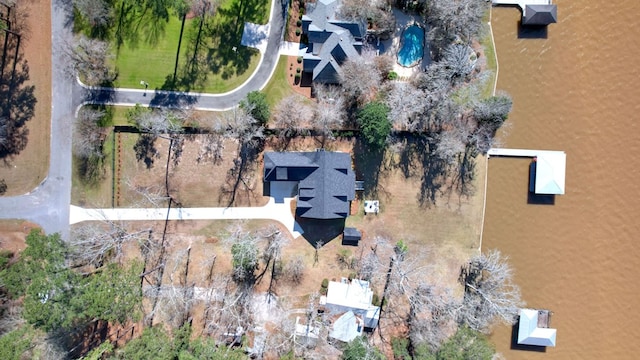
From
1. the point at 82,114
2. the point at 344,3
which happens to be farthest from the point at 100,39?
the point at 344,3

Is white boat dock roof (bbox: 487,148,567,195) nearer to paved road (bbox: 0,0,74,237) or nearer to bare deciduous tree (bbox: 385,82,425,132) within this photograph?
bare deciduous tree (bbox: 385,82,425,132)

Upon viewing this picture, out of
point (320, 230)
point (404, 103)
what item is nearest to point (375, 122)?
point (404, 103)

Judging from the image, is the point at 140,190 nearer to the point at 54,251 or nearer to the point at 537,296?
the point at 54,251

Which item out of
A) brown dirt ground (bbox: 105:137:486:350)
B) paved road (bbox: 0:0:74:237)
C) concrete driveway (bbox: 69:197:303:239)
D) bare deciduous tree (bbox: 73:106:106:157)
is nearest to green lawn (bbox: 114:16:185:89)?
bare deciduous tree (bbox: 73:106:106:157)

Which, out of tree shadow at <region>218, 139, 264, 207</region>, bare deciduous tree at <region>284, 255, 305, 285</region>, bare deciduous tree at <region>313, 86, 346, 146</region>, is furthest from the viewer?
bare deciduous tree at <region>284, 255, 305, 285</region>

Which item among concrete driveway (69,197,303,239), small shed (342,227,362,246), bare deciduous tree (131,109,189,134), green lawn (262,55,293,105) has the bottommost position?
small shed (342,227,362,246)

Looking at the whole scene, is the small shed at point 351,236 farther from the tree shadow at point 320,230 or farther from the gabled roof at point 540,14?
the gabled roof at point 540,14
